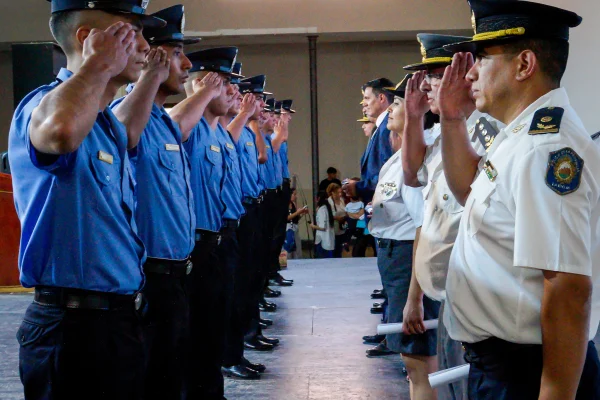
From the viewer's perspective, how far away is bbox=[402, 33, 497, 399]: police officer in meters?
2.48

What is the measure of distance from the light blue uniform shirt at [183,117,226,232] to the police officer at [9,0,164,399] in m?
1.56

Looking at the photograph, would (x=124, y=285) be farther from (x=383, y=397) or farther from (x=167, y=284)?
(x=383, y=397)

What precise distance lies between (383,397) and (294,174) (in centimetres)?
1001

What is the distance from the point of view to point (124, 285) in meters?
2.12

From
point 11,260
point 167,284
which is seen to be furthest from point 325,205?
point 167,284

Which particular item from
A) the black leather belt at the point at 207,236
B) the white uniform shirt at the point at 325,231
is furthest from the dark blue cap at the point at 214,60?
the white uniform shirt at the point at 325,231

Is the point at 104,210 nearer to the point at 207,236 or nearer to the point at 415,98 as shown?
the point at 415,98

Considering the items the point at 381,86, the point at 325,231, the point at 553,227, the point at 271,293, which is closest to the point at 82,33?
the point at 553,227

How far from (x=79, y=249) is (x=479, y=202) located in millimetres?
1004

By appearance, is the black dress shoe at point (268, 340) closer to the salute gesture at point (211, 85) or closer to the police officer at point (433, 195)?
the salute gesture at point (211, 85)

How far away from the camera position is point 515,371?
5.38ft

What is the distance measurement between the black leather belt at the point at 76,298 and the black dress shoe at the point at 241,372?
2507mm

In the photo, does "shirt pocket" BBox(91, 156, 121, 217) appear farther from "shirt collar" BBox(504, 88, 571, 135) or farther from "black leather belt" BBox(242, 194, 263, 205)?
"black leather belt" BBox(242, 194, 263, 205)

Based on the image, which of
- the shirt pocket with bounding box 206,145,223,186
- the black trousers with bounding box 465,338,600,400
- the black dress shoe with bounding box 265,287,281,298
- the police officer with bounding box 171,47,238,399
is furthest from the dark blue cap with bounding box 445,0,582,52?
the black dress shoe with bounding box 265,287,281,298
